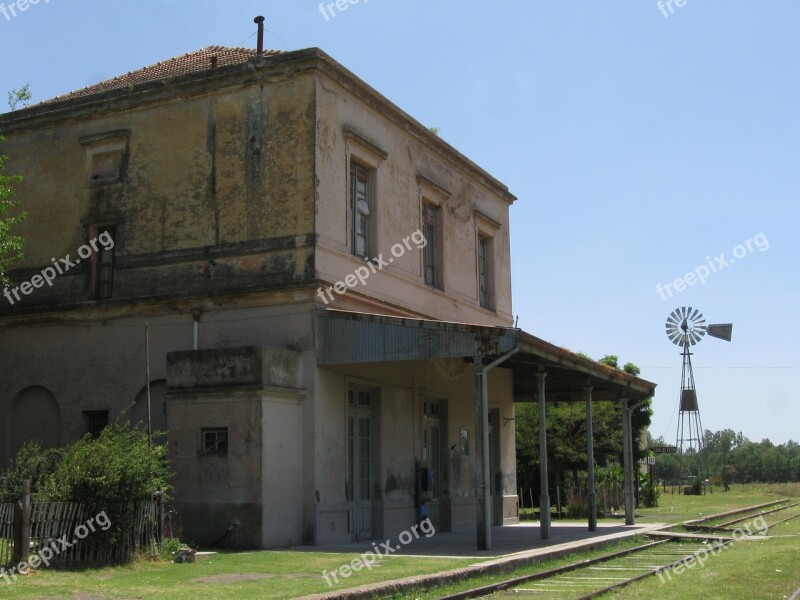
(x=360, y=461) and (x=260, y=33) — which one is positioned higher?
(x=260, y=33)

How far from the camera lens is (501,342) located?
15.0 metres

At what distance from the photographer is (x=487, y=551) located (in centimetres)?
1491

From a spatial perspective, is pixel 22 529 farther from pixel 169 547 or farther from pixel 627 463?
pixel 627 463

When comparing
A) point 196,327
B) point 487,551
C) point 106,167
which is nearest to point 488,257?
point 196,327

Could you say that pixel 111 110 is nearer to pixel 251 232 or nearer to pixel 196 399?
pixel 251 232

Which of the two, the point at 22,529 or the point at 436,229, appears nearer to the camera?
the point at 22,529

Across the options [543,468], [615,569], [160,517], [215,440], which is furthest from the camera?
[543,468]

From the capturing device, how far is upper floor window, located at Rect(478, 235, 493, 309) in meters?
25.7

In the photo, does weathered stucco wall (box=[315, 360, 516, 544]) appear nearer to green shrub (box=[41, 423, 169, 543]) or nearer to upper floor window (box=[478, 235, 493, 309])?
upper floor window (box=[478, 235, 493, 309])

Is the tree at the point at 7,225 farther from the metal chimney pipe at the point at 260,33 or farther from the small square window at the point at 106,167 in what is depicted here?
the metal chimney pipe at the point at 260,33

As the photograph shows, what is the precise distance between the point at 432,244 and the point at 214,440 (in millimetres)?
8676

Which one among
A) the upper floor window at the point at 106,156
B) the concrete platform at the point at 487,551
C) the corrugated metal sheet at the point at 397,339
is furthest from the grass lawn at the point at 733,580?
the upper floor window at the point at 106,156

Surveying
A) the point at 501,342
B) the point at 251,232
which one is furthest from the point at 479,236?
the point at 501,342

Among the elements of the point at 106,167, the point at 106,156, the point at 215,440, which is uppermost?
the point at 106,156
